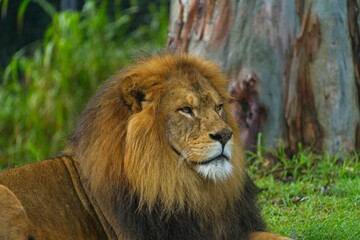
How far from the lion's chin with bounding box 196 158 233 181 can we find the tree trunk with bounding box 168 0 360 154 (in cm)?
304

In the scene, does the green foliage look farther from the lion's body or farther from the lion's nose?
the lion's nose

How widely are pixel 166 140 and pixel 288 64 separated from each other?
327cm

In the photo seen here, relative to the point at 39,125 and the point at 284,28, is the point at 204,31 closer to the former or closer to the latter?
the point at 284,28

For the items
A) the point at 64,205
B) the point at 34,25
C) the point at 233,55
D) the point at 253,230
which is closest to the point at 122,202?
the point at 64,205

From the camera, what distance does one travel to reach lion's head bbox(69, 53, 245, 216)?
4.88m

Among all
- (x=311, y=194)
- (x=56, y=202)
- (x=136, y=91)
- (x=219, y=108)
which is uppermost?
(x=136, y=91)

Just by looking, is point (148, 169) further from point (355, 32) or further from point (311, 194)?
point (355, 32)

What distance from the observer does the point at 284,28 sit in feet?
26.0

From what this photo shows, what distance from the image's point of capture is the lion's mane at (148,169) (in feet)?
16.1

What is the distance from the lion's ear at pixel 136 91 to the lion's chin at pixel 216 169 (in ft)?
1.53

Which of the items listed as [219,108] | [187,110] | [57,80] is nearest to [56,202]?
[187,110]

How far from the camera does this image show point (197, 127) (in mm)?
4871

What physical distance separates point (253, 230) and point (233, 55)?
9.40 feet

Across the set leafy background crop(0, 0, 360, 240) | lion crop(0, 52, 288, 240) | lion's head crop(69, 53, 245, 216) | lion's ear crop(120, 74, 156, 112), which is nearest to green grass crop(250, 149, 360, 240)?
leafy background crop(0, 0, 360, 240)
